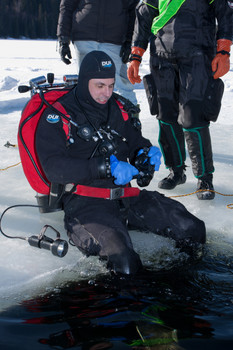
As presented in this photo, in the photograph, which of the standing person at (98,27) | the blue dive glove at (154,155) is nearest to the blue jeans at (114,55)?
the standing person at (98,27)

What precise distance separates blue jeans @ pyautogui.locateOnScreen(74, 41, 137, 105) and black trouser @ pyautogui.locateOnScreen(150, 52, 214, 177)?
87 cm

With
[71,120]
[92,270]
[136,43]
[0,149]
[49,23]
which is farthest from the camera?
[49,23]

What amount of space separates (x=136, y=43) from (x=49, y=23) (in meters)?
22.4

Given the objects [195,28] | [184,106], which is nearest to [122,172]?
[184,106]

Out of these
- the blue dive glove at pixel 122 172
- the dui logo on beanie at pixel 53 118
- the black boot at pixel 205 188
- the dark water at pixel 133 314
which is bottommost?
the dark water at pixel 133 314

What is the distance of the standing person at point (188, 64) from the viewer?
3.59m

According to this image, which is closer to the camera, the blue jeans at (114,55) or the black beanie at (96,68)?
the black beanie at (96,68)

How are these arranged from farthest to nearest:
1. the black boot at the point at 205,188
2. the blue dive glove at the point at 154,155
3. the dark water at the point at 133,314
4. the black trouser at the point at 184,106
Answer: the black boot at the point at 205,188, the black trouser at the point at 184,106, the blue dive glove at the point at 154,155, the dark water at the point at 133,314

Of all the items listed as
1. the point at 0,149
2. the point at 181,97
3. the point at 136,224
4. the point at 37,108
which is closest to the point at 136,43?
the point at 181,97

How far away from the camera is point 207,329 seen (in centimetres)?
206

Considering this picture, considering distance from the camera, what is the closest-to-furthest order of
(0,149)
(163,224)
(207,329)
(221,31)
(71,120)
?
(207,329)
(71,120)
(163,224)
(221,31)
(0,149)

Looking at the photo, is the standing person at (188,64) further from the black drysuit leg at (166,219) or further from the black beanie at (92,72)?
the black beanie at (92,72)

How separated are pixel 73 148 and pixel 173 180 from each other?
142cm

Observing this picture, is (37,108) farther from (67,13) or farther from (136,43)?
(67,13)
